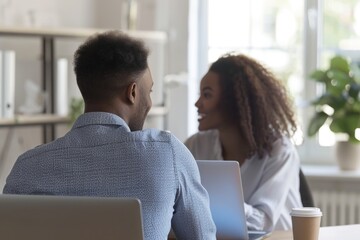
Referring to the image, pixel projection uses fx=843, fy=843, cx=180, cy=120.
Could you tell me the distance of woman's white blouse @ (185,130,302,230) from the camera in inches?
107

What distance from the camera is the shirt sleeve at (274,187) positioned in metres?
2.66

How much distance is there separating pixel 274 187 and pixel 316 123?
1400 mm

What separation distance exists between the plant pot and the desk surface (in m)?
1.72

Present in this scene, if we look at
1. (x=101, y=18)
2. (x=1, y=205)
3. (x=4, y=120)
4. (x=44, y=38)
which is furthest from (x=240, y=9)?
(x=1, y=205)

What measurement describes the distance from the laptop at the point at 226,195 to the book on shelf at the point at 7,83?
5.06 feet

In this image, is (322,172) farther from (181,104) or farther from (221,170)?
(221,170)

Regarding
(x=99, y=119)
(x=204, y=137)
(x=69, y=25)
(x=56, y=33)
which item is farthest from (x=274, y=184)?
(x=69, y=25)

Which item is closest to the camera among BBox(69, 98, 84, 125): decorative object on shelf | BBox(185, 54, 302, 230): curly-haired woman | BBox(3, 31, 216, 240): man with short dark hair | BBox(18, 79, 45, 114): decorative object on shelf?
BBox(3, 31, 216, 240): man with short dark hair

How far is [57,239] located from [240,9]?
325cm

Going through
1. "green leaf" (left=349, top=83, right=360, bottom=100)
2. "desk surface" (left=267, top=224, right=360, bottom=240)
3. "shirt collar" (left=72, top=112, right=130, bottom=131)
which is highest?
"shirt collar" (left=72, top=112, right=130, bottom=131)

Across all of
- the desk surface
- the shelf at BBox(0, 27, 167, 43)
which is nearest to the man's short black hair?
the desk surface

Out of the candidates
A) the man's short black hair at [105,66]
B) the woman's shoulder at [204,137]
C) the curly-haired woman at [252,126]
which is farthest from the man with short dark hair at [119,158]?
the woman's shoulder at [204,137]

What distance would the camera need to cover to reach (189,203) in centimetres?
187

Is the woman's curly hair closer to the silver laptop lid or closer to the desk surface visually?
the desk surface
